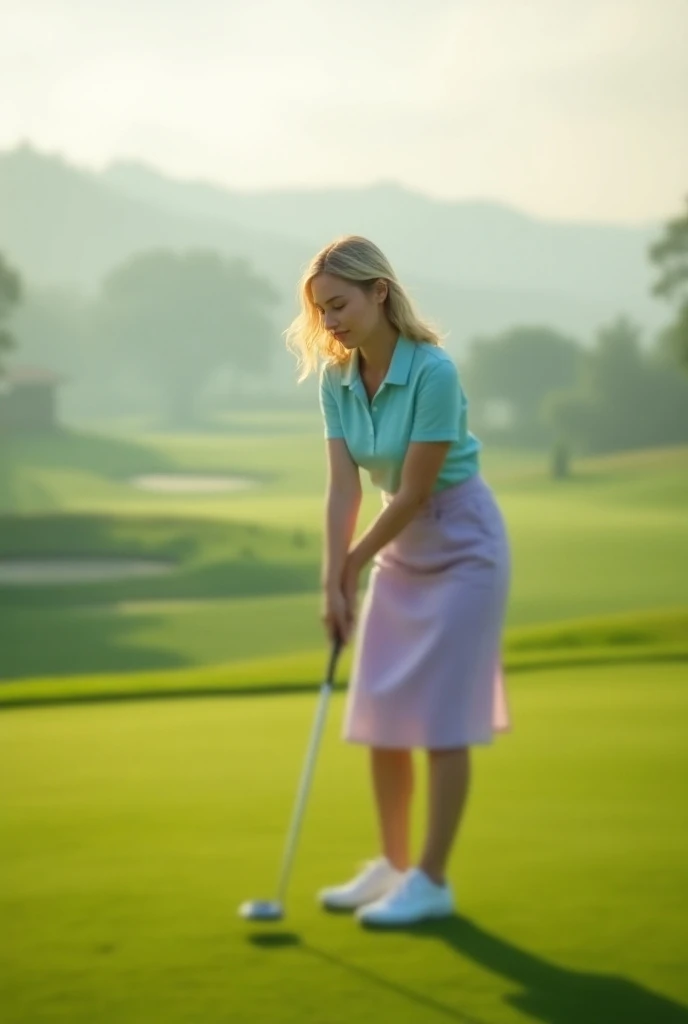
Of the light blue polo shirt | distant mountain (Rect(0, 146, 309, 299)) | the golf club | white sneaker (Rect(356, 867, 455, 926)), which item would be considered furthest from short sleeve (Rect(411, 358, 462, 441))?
distant mountain (Rect(0, 146, 309, 299))

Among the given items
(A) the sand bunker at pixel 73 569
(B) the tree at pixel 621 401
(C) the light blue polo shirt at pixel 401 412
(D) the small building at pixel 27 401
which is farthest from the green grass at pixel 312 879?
(B) the tree at pixel 621 401

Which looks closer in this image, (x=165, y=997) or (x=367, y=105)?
(x=165, y=997)

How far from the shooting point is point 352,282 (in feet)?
7.47

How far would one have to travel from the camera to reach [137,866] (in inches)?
97.0

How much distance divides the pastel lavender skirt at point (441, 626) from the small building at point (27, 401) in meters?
7.67

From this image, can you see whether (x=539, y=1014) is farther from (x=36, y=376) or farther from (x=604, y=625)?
(x=36, y=376)

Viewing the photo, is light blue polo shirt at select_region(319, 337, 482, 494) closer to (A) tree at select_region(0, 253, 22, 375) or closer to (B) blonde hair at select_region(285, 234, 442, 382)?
(B) blonde hair at select_region(285, 234, 442, 382)

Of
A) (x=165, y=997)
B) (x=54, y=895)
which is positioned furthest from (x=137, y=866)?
(x=165, y=997)

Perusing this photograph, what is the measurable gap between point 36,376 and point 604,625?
4.35m

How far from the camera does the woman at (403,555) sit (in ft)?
7.54

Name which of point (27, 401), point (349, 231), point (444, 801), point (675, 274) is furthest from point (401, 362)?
point (349, 231)

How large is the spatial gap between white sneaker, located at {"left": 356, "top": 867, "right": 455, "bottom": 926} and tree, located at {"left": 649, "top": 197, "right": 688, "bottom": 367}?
7.88m

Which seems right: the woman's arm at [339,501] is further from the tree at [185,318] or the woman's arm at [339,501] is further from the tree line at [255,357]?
the tree at [185,318]

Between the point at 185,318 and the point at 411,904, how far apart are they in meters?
8.97
